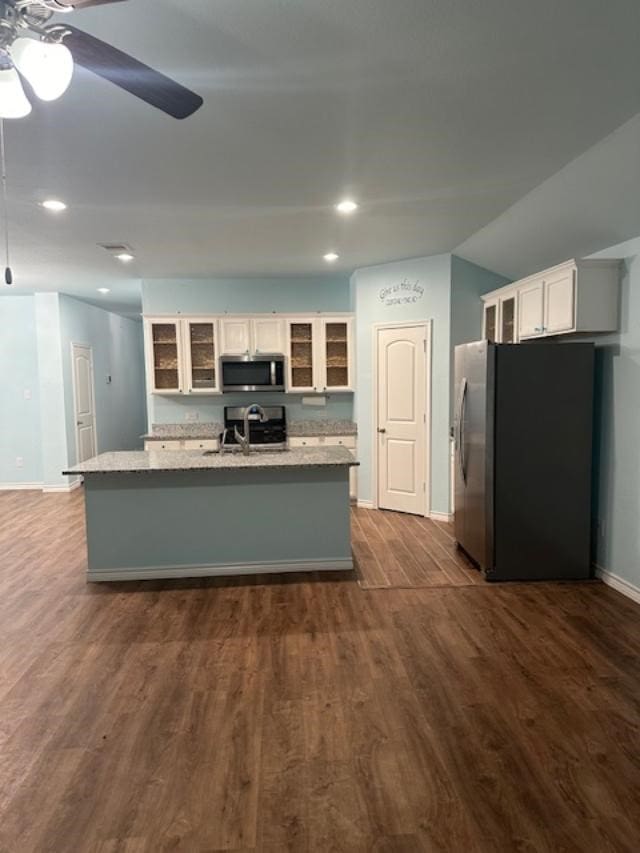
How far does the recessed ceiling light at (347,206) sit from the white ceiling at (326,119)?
10 centimetres

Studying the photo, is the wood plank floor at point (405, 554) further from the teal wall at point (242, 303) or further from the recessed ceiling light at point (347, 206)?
the recessed ceiling light at point (347, 206)

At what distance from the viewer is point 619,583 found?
3.48 metres

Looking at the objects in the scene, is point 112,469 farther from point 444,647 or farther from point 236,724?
point 444,647

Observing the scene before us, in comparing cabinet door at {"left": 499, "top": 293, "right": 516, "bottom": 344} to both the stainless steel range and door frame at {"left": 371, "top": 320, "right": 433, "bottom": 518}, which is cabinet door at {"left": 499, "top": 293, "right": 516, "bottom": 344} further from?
the stainless steel range

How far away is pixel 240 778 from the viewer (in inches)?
74.4

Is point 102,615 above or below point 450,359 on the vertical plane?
below

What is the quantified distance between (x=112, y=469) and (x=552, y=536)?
3201 millimetres

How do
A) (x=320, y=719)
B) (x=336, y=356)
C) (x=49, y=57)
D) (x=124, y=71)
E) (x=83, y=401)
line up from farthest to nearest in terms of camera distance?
1. (x=83, y=401)
2. (x=336, y=356)
3. (x=320, y=719)
4. (x=124, y=71)
5. (x=49, y=57)

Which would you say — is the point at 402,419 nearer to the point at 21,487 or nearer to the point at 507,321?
the point at 507,321

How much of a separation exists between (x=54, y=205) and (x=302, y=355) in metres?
3.12

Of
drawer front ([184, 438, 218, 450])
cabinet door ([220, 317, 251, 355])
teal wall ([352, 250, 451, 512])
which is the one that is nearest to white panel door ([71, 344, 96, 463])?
drawer front ([184, 438, 218, 450])

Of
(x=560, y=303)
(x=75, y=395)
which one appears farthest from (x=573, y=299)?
(x=75, y=395)

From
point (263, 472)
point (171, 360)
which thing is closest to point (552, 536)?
point (263, 472)

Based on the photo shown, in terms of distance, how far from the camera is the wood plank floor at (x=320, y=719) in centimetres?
169
